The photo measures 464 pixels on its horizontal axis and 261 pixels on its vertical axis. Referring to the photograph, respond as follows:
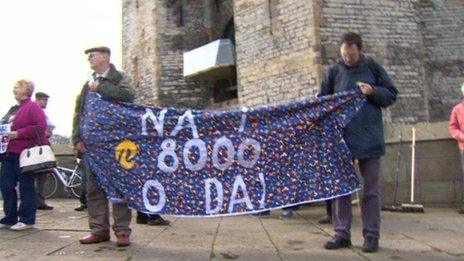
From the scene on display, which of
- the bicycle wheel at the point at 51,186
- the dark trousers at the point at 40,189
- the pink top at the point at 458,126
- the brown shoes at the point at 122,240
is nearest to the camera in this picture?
the brown shoes at the point at 122,240

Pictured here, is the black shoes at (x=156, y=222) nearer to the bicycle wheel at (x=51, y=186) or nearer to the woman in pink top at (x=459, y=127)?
the woman in pink top at (x=459, y=127)

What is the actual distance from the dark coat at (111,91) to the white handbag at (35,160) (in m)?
1.01

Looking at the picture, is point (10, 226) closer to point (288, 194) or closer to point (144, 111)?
point (144, 111)

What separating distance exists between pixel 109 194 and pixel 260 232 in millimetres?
1822

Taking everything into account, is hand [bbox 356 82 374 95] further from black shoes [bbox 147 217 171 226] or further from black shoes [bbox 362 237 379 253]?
black shoes [bbox 147 217 171 226]

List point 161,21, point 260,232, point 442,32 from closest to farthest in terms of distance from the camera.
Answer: point 260,232, point 442,32, point 161,21

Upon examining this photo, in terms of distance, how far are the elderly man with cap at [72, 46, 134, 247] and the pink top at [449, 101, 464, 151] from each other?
17.5 ft

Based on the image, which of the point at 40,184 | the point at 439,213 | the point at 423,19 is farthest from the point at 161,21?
the point at 439,213

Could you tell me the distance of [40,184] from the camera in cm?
948

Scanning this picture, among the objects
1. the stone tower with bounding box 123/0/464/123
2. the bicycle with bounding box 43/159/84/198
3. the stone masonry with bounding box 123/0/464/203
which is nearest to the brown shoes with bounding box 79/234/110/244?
the bicycle with bounding box 43/159/84/198

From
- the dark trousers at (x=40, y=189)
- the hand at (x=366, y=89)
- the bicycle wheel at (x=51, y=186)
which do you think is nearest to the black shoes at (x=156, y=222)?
the dark trousers at (x=40, y=189)

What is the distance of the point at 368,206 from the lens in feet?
16.6

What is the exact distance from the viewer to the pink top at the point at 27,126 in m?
6.56

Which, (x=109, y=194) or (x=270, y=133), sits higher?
(x=270, y=133)
